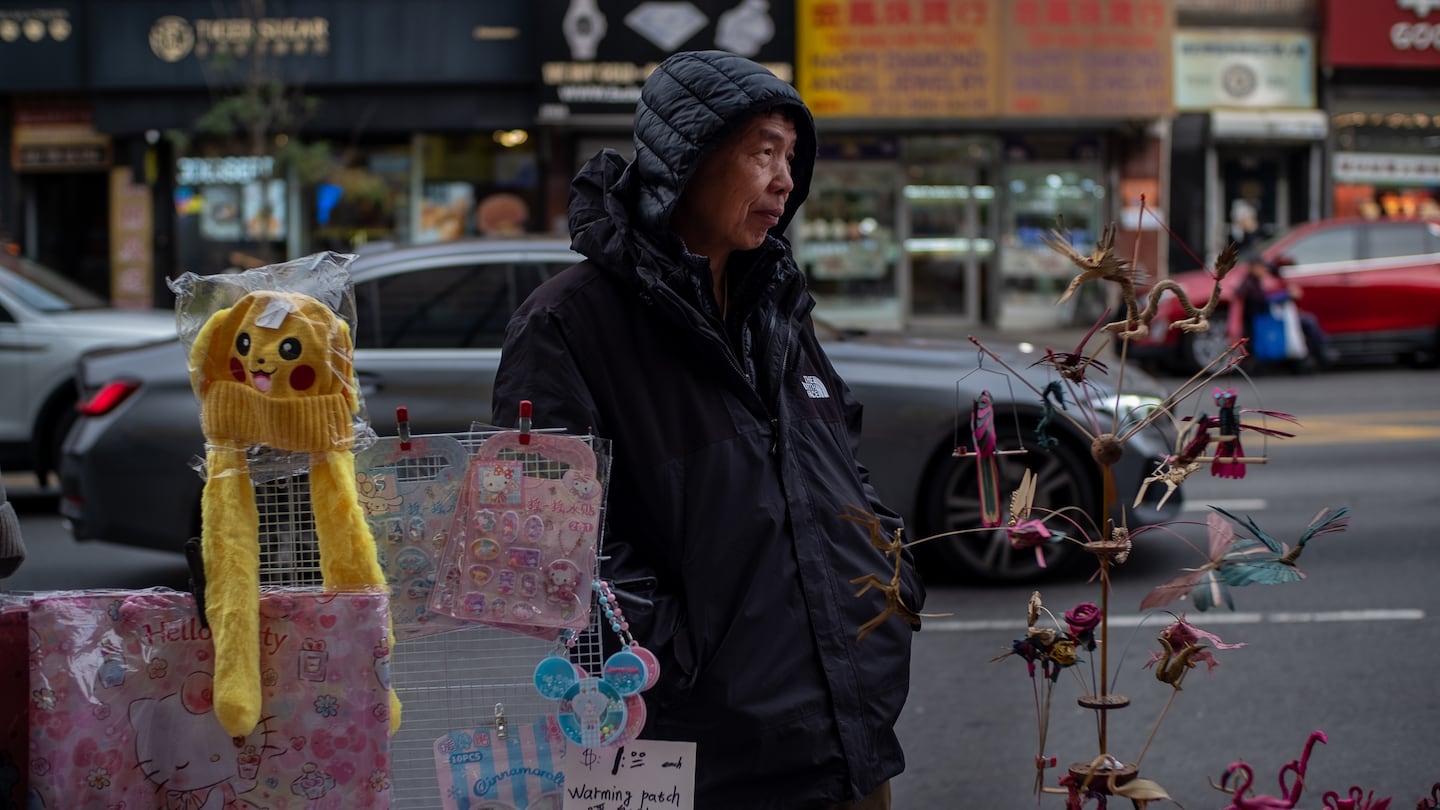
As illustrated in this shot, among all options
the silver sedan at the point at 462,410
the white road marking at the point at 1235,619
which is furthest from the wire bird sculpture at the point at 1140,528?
the silver sedan at the point at 462,410

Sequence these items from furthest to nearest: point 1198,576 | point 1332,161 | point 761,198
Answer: point 1332,161, point 761,198, point 1198,576

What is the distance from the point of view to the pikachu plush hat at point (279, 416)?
228cm

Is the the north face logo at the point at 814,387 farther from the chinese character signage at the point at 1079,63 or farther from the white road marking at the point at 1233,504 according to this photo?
the chinese character signage at the point at 1079,63

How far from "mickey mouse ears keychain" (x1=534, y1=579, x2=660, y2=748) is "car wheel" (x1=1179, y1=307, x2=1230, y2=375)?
47.7 ft

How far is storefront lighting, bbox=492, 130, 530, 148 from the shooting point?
21.7 metres

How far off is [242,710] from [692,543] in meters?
0.70

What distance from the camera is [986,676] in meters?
6.16

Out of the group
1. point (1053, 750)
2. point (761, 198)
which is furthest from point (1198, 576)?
point (1053, 750)

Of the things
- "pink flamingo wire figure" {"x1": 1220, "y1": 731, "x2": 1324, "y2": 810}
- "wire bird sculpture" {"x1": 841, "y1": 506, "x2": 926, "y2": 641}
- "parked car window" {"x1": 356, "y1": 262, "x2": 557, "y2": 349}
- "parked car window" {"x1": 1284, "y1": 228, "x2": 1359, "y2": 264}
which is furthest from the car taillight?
"parked car window" {"x1": 1284, "y1": 228, "x2": 1359, "y2": 264}

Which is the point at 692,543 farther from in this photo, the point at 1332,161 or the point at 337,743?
the point at 1332,161

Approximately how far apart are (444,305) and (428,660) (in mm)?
5042

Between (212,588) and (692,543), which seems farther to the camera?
(692,543)

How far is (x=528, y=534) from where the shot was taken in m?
2.27

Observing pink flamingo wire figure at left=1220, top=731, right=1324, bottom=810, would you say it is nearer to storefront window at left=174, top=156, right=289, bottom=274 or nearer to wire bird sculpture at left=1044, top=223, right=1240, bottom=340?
wire bird sculpture at left=1044, top=223, right=1240, bottom=340
